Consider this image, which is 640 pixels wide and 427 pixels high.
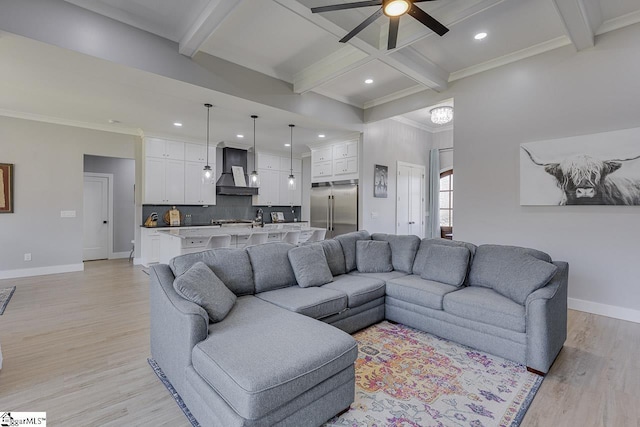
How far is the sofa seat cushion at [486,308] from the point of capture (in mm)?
2490

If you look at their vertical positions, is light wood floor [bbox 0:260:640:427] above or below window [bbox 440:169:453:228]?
below

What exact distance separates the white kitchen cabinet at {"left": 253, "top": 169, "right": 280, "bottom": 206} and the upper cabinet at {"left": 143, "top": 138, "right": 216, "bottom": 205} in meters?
1.29

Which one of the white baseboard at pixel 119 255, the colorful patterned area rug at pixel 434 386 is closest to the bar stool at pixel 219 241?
the colorful patterned area rug at pixel 434 386

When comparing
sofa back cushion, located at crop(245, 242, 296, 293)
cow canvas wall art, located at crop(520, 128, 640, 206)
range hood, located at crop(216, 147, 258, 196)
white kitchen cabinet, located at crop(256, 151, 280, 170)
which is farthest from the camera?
white kitchen cabinet, located at crop(256, 151, 280, 170)

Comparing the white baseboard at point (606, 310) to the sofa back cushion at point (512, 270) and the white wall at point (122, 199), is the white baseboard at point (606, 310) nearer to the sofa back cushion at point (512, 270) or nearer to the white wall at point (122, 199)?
the sofa back cushion at point (512, 270)

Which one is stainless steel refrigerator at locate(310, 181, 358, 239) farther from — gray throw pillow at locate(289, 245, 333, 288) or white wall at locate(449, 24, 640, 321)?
gray throw pillow at locate(289, 245, 333, 288)

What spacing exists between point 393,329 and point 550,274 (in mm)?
1492

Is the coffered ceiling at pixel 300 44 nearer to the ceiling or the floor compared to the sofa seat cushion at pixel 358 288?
nearer to the ceiling

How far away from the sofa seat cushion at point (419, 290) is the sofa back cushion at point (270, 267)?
1092 mm

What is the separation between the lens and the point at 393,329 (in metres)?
3.20

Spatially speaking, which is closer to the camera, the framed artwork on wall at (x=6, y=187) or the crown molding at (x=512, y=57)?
the crown molding at (x=512, y=57)

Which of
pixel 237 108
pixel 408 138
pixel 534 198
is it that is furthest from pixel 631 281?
pixel 237 108

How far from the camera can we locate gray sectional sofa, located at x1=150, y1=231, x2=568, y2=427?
5.30ft

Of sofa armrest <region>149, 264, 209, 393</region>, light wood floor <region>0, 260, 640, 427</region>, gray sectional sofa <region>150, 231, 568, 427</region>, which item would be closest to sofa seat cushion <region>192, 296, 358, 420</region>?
gray sectional sofa <region>150, 231, 568, 427</region>
